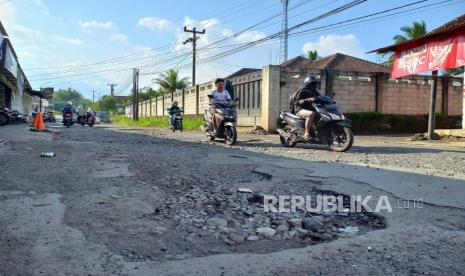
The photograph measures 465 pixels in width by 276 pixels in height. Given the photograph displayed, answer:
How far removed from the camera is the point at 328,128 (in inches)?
316

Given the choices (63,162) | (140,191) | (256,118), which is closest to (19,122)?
(256,118)

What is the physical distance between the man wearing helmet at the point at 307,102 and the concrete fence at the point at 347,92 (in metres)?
5.91

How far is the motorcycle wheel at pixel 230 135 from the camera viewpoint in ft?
30.6

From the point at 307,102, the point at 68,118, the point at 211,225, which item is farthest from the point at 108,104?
the point at 211,225

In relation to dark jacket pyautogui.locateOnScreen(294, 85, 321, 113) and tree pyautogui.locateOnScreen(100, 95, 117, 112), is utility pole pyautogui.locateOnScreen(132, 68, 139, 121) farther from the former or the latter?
tree pyautogui.locateOnScreen(100, 95, 117, 112)

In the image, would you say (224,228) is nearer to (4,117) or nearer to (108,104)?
(4,117)

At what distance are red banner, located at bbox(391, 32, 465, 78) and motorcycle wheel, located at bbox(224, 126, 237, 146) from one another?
19.4 ft

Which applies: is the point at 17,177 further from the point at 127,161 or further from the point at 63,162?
the point at 127,161

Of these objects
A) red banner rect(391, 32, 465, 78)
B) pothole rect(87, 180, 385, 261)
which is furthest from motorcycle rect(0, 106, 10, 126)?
pothole rect(87, 180, 385, 261)

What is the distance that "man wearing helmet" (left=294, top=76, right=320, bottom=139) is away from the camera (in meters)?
8.10

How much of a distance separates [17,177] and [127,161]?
1624 mm

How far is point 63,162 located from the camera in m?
5.45

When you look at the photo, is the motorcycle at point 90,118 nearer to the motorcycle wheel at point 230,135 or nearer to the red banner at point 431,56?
the motorcycle wheel at point 230,135

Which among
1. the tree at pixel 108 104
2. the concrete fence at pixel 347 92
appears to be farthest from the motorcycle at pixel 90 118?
the tree at pixel 108 104
